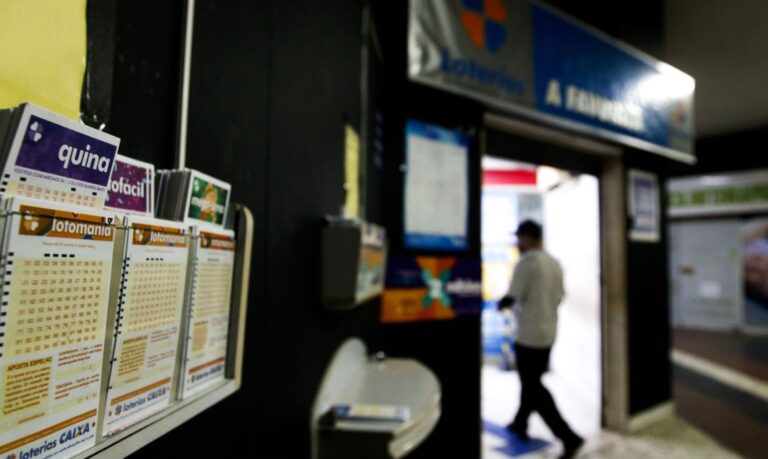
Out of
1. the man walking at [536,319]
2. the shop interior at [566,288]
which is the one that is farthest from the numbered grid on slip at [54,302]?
the man walking at [536,319]

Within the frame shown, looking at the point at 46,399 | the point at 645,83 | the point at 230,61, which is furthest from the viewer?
the point at 645,83

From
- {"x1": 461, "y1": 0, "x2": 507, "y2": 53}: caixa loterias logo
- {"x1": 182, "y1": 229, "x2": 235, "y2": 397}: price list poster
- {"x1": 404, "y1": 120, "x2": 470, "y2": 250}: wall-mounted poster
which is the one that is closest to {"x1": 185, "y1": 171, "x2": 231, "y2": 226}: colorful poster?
{"x1": 182, "y1": 229, "x2": 235, "y2": 397}: price list poster

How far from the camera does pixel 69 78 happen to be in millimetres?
494

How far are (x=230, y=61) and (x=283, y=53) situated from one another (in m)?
0.26

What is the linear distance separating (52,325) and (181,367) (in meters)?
0.23

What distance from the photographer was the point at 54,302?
42 cm

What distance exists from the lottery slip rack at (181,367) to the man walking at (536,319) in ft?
8.47

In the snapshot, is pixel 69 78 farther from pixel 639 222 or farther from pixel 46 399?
pixel 639 222

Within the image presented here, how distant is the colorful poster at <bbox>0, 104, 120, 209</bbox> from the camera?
380mm

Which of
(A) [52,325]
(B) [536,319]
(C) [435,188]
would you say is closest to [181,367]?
(A) [52,325]

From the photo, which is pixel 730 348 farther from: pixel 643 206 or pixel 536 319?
pixel 536 319

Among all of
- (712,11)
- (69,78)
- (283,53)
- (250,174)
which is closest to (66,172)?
(69,78)

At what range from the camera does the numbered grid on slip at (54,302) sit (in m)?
0.38

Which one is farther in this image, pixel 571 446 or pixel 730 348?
pixel 730 348
